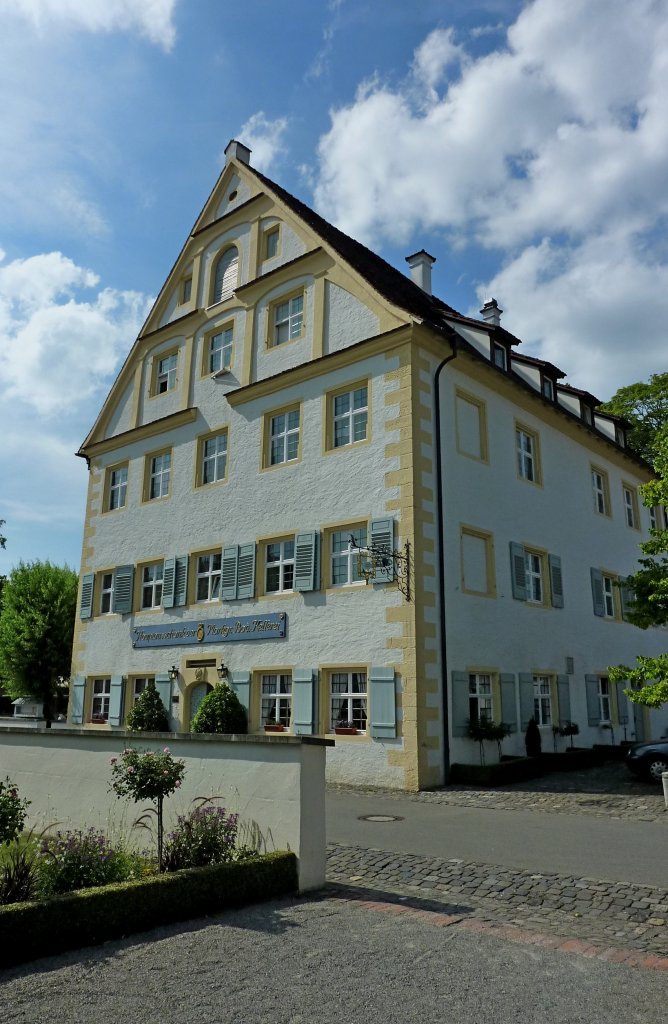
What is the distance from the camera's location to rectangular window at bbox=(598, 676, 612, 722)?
74.3 feet

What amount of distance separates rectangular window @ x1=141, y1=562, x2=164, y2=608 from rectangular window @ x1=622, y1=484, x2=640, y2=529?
49.7 feet

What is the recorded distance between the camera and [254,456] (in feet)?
68.2

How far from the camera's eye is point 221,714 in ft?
60.8

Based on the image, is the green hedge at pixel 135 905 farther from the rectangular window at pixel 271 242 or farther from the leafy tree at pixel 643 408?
the leafy tree at pixel 643 408

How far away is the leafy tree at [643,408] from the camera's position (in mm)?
33875

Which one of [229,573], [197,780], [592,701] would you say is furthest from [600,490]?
[197,780]

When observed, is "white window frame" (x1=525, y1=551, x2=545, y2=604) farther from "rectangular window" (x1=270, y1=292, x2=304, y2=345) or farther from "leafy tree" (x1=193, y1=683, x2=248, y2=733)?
"rectangular window" (x1=270, y1=292, x2=304, y2=345)

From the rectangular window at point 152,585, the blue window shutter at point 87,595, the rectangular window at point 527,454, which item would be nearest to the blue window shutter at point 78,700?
the blue window shutter at point 87,595

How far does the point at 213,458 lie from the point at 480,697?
980 cm

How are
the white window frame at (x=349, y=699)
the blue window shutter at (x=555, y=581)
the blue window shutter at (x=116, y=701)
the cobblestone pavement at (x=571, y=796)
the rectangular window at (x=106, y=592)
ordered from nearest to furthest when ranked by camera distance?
the cobblestone pavement at (x=571, y=796)
the white window frame at (x=349, y=699)
the blue window shutter at (x=555, y=581)
the blue window shutter at (x=116, y=701)
the rectangular window at (x=106, y=592)

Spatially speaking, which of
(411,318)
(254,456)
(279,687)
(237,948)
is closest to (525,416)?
(411,318)

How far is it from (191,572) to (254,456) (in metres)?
3.59

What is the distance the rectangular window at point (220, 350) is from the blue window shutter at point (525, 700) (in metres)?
11.5

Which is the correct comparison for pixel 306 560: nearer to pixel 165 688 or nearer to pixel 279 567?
pixel 279 567
